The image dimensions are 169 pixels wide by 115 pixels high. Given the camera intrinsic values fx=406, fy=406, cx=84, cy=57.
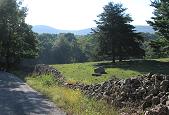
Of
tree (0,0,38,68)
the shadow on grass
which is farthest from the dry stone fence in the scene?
tree (0,0,38,68)

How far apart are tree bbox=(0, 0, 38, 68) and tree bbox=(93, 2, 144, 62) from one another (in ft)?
45.8

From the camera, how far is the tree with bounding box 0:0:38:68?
214 ft

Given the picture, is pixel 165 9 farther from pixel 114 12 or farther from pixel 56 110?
pixel 56 110

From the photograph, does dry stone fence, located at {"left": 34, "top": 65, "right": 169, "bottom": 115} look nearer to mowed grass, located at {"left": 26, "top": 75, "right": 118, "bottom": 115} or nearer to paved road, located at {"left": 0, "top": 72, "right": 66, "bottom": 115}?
mowed grass, located at {"left": 26, "top": 75, "right": 118, "bottom": 115}

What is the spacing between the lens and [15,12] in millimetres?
66812

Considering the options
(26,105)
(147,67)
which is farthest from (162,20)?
(26,105)

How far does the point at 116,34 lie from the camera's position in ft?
200

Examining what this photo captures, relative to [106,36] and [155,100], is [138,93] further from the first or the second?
[106,36]

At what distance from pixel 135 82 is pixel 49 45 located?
153696 millimetres

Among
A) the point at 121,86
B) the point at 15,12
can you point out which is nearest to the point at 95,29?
the point at 15,12

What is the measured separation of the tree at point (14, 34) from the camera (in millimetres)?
65125

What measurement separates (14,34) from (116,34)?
1827 centimetres

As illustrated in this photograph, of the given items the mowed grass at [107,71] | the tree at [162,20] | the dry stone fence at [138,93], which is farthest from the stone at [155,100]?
the tree at [162,20]

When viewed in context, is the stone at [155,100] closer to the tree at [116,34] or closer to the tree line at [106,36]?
the tree line at [106,36]
